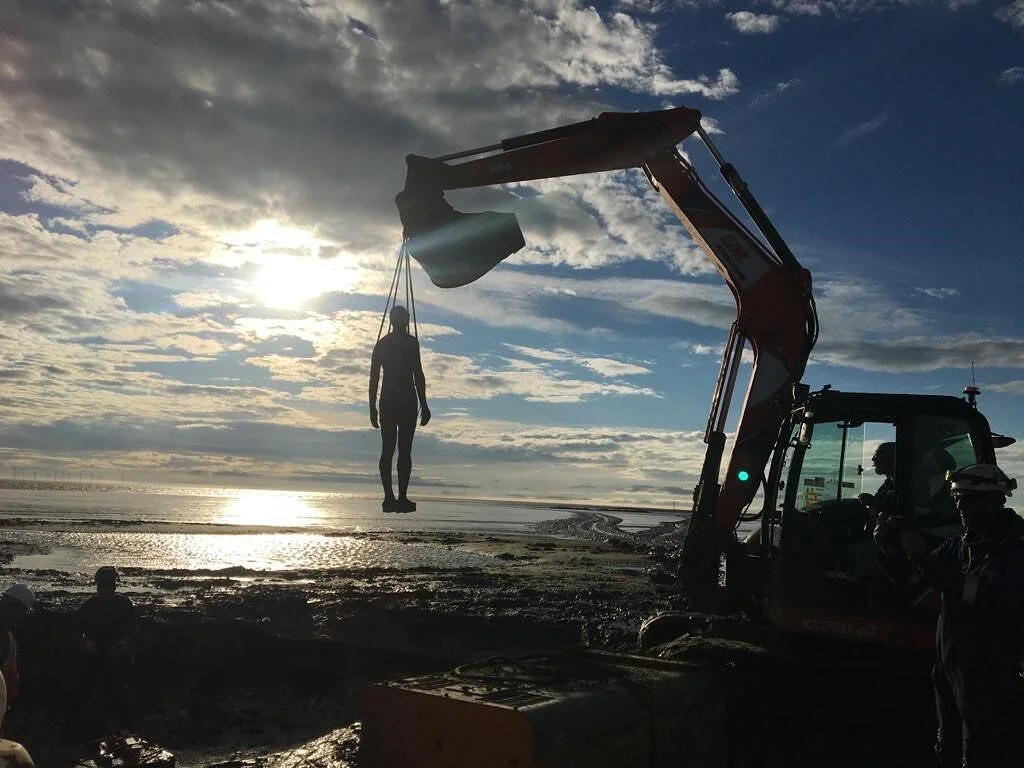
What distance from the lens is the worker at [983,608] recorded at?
4680 mm

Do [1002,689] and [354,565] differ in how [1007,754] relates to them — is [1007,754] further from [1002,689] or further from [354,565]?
[354,565]

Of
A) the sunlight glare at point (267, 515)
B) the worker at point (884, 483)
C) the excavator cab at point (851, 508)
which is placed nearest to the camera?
the excavator cab at point (851, 508)

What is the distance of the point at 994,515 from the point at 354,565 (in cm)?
2002

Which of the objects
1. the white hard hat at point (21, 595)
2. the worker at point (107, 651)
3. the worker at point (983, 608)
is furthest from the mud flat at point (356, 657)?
the worker at point (983, 608)

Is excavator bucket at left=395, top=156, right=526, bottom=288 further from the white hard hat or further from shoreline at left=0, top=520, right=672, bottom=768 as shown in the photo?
the white hard hat

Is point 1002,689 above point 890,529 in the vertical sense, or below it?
below

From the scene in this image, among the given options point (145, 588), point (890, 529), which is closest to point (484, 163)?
point (890, 529)

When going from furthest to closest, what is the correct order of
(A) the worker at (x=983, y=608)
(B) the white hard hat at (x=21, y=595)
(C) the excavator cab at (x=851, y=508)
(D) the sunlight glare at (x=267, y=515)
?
(D) the sunlight glare at (x=267, y=515)
(B) the white hard hat at (x=21, y=595)
(C) the excavator cab at (x=851, y=508)
(A) the worker at (x=983, y=608)

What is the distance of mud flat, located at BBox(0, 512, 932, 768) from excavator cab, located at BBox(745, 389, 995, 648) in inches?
17.2

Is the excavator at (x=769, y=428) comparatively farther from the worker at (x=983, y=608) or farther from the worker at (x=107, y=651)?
the worker at (x=107, y=651)

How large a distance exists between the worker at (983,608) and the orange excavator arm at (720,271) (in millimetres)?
4029

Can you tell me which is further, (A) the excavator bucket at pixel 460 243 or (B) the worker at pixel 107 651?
(B) the worker at pixel 107 651

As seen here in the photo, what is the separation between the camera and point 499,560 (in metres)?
26.4

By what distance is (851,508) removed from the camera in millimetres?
7152
